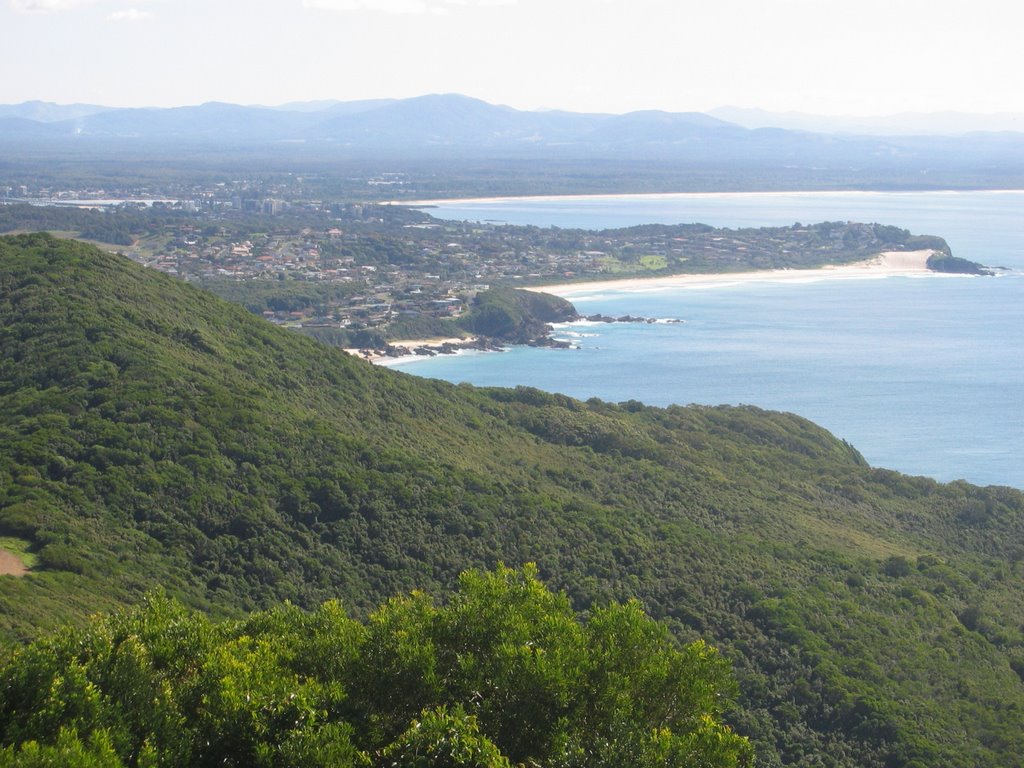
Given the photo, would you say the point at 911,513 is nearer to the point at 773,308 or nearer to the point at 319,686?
the point at 319,686

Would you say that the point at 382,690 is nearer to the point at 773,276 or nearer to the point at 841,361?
the point at 841,361

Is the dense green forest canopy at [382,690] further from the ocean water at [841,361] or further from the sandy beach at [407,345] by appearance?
the sandy beach at [407,345]

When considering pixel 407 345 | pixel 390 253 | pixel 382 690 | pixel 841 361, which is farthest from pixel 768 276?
pixel 382 690

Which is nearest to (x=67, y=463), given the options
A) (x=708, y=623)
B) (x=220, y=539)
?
(x=220, y=539)

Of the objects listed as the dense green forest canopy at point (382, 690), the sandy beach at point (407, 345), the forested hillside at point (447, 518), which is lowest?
the sandy beach at point (407, 345)

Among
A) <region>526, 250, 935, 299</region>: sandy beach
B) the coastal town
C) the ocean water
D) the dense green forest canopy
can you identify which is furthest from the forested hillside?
<region>526, 250, 935, 299</region>: sandy beach

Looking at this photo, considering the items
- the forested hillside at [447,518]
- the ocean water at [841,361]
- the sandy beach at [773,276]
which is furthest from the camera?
the sandy beach at [773,276]

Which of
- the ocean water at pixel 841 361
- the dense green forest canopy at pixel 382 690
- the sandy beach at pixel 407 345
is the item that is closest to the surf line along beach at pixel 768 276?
the ocean water at pixel 841 361
